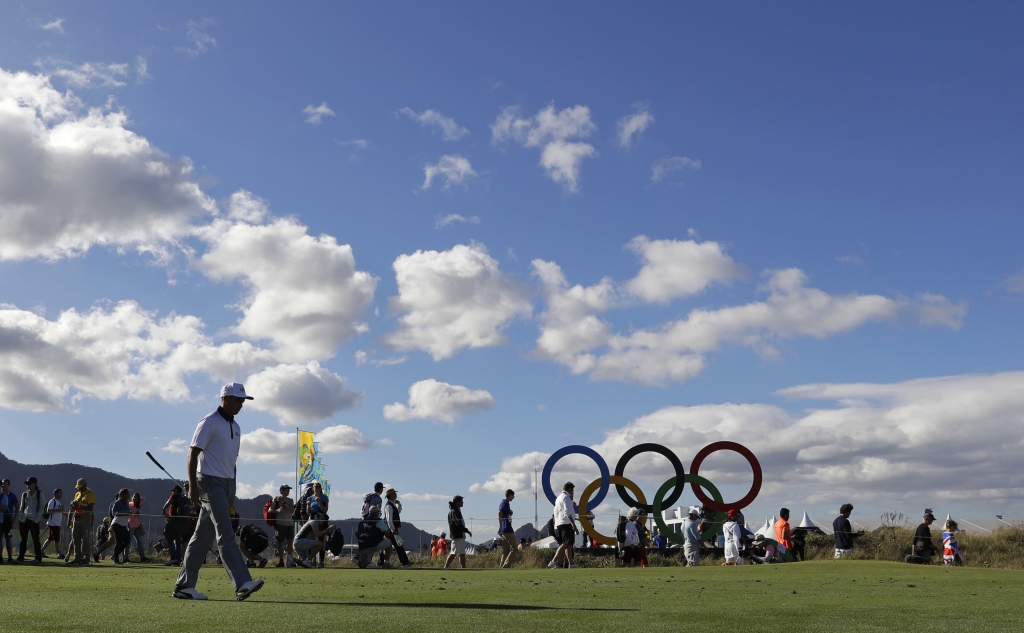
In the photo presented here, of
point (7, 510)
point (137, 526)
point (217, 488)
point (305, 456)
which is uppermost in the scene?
point (305, 456)

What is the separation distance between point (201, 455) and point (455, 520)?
516 inches

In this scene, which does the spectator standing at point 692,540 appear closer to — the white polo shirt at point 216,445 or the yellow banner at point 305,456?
the white polo shirt at point 216,445

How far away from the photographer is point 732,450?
31.4 meters

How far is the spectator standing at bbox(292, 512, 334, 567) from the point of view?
65.0 ft

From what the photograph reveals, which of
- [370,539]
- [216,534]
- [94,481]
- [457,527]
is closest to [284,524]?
[370,539]

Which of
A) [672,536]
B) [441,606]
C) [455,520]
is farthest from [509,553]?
[441,606]

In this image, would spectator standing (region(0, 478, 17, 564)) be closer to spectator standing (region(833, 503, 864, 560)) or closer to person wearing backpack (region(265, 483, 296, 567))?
person wearing backpack (region(265, 483, 296, 567))

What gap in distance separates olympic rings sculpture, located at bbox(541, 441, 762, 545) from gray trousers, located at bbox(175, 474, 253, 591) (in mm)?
21919

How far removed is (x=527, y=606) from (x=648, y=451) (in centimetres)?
2416

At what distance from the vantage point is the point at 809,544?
111ft

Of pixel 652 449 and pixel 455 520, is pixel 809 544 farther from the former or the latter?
pixel 455 520

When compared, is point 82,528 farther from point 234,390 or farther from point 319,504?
point 234,390

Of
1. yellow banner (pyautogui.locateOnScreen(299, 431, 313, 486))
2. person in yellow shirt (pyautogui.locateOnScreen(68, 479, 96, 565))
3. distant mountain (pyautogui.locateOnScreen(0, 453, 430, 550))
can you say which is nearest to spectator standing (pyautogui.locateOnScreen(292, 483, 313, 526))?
person in yellow shirt (pyautogui.locateOnScreen(68, 479, 96, 565))

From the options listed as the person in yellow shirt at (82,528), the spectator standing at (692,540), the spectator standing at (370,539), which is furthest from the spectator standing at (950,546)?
the person in yellow shirt at (82,528)
